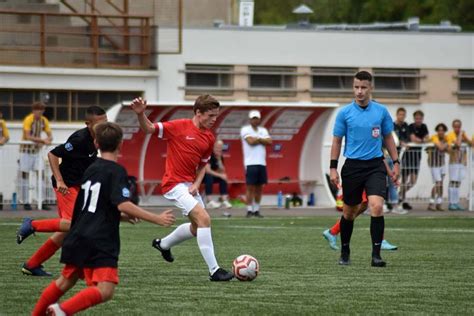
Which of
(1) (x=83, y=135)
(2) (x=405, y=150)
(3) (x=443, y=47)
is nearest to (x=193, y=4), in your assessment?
(3) (x=443, y=47)

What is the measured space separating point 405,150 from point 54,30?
Result: 9.05 m

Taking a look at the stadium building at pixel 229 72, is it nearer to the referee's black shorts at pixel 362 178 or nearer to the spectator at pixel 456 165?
the spectator at pixel 456 165

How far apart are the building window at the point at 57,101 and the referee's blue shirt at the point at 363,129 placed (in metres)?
16.0

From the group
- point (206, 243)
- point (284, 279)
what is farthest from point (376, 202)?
point (206, 243)

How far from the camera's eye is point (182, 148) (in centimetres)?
1255

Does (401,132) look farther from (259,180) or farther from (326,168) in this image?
(259,180)

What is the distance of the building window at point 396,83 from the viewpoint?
107 ft

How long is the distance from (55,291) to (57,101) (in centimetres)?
2090

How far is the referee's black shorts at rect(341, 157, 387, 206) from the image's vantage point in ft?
44.3

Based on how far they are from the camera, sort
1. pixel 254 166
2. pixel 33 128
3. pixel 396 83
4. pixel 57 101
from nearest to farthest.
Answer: pixel 254 166 → pixel 33 128 → pixel 57 101 → pixel 396 83

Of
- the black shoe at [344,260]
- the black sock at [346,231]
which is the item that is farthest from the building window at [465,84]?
the black shoe at [344,260]

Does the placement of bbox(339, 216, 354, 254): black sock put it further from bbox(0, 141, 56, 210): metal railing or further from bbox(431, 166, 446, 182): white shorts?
bbox(431, 166, 446, 182): white shorts

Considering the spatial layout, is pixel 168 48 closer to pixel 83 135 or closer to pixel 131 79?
pixel 131 79

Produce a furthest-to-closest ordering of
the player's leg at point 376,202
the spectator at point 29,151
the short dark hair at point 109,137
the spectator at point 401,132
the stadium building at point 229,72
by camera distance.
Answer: the stadium building at point 229,72, the spectator at point 401,132, the spectator at point 29,151, the player's leg at point 376,202, the short dark hair at point 109,137
